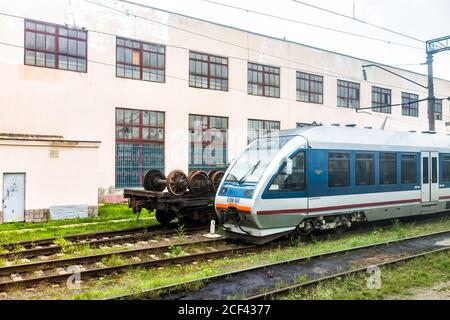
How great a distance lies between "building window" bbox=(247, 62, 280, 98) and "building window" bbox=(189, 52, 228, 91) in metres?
2.03

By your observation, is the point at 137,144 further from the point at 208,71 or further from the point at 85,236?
the point at 85,236

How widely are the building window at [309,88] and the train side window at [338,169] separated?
1824 centimetres

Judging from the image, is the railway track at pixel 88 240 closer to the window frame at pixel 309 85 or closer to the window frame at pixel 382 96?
the window frame at pixel 309 85

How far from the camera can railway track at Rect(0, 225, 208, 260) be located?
9797 mm

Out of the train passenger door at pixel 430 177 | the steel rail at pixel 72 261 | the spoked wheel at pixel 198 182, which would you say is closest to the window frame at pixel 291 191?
the steel rail at pixel 72 261

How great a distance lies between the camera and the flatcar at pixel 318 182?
10000 mm

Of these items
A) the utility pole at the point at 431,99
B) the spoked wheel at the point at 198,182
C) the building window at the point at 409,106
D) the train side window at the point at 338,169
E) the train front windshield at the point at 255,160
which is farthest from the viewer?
the building window at the point at 409,106

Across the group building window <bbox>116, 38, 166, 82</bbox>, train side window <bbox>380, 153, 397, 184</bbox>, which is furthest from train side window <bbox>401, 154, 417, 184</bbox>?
building window <bbox>116, 38, 166, 82</bbox>

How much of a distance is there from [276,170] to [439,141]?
27.6 feet

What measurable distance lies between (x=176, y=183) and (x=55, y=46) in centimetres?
1134

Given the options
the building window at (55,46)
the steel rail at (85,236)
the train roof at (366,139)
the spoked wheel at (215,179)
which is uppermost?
the building window at (55,46)

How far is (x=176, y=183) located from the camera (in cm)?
1286
